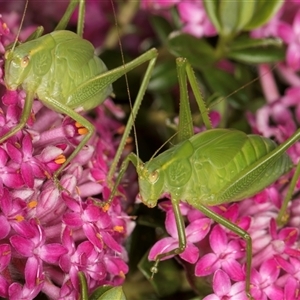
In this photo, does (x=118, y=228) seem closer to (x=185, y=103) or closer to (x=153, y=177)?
(x=153, y=177)

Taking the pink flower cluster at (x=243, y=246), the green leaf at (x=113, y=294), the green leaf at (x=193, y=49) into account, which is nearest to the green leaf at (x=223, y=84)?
the green leaf at (x=193, y=49)

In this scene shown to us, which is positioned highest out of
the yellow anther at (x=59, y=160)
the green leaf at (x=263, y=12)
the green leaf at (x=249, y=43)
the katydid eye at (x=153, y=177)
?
the green leaf at (x=263, y=12)

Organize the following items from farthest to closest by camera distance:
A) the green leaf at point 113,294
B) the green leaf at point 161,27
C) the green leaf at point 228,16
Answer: the green leaf at point 161,27, the green leaf at point 228,16, the green leaf at point 113,294

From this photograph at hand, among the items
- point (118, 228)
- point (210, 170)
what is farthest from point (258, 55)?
point (118, 228)

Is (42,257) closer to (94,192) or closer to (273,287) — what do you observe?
(94,192)

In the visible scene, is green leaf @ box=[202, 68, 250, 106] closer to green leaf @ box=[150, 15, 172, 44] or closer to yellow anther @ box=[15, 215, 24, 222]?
green leaf @ box=[150, 15, 172, 44]

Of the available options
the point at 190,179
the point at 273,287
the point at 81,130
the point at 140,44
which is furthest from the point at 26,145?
the point at 140,44

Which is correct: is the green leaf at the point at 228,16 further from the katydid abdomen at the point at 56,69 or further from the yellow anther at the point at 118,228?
the yellow anther at the point at 118,228
